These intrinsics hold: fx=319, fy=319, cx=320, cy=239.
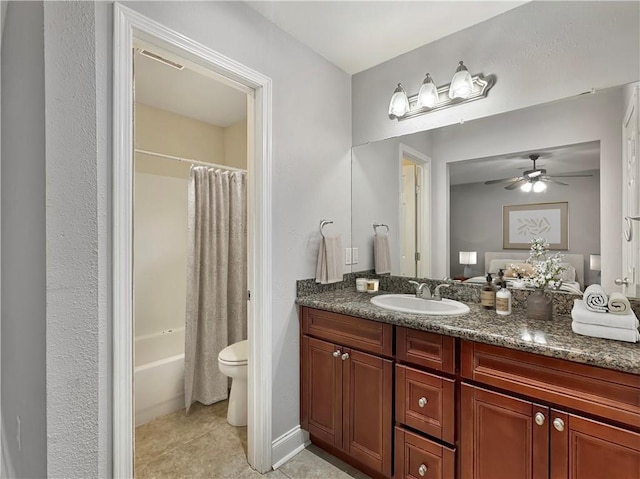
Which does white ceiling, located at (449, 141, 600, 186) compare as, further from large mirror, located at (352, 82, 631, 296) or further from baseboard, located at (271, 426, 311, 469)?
baseboard, located at (271, 426, 311, 469)

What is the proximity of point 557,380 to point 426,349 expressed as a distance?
466 mm

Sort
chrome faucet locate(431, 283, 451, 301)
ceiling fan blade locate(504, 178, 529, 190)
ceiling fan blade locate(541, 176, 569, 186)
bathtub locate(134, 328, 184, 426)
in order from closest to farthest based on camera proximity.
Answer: ceiling fan blade locate(541, 176, 569, 186)
ceiling fan blade locate(504, 178, 529, 190)
chrome faucet locate(431, 283, 451, 301)
bathtub locate(134, 328, 184, 426)

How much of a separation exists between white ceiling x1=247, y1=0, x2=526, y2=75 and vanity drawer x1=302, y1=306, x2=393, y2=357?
162cm

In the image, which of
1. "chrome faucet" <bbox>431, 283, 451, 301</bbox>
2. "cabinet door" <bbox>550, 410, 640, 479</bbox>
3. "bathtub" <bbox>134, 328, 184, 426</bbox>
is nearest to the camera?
"cabinet door" <bbox>550, 410, 640, 479</bbox>

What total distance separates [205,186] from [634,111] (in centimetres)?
256

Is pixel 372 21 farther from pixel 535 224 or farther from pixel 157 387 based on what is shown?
pixel 157 387

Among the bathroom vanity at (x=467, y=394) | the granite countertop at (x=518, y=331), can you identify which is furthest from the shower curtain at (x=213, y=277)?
the granite countertop at (x=518, y=331)

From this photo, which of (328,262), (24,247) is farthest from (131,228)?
(328,262)

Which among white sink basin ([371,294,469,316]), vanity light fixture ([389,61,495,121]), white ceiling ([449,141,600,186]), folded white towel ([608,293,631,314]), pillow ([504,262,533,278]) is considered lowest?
white sink basin ([371,294,469,316])

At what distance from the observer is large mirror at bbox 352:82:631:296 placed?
1.48 metres

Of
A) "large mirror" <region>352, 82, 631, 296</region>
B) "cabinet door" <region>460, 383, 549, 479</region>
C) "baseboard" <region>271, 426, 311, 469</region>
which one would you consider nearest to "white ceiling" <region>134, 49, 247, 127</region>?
"large mirror" <region>352, 82, 631, 296</region>

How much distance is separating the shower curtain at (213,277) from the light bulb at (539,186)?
2064 mm

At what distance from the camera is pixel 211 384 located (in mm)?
2488

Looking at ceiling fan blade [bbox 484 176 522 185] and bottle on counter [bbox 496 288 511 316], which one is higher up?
ceiling fan blade [bbox 484 176 522 185]
